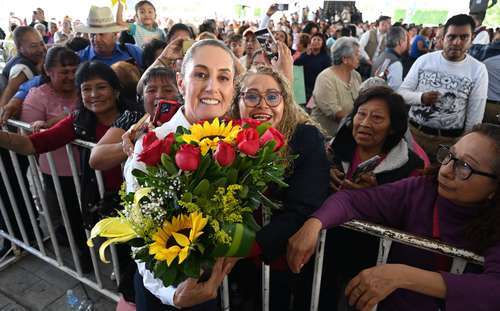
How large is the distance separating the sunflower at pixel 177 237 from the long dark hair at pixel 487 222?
115 cm

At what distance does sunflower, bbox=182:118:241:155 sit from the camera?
1133 mm

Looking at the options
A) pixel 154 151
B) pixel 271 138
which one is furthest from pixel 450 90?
pixel 154 151

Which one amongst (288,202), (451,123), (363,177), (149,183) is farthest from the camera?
(451,123)

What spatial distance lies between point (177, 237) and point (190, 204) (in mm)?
108

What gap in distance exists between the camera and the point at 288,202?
1.61m

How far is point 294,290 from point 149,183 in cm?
147

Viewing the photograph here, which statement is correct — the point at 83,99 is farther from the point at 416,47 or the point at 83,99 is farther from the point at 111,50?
the point at 416,47

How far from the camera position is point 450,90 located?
356 cm

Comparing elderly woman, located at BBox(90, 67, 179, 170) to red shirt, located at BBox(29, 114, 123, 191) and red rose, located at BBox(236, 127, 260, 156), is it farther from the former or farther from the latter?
red rose, located at BBox(236, 127, 260, 156)

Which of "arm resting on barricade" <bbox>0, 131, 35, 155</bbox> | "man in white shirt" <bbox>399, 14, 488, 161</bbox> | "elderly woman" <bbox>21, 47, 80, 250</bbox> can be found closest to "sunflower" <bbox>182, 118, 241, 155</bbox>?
"arm resting on barricade" <bbox>0, 131, 35, 155</bbox>

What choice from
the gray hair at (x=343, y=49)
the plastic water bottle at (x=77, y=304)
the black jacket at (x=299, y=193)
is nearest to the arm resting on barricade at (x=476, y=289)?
the black jacket at (x=299, y=193)

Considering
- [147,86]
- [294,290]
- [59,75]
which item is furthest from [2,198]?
[294,290]

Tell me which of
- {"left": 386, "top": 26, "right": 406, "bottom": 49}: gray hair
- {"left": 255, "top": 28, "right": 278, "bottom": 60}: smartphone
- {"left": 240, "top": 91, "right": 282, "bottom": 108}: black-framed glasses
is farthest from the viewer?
{"left": 386, "top": 26, "right": 406, "bottom": 49}: gray hair

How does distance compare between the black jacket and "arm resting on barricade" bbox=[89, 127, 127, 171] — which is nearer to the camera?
the black jacket
